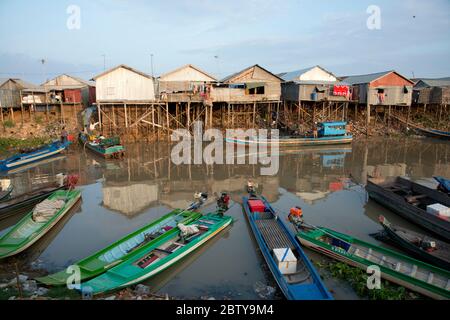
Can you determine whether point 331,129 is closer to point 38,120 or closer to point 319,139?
point 319,139

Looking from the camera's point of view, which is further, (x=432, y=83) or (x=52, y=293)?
(x=432, y=83)

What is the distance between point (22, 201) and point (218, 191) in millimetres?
7865

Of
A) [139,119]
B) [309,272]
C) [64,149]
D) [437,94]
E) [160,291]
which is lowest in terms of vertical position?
[160,291]

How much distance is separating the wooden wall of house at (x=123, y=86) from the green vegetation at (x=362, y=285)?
65.4 feet

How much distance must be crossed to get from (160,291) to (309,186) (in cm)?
1006

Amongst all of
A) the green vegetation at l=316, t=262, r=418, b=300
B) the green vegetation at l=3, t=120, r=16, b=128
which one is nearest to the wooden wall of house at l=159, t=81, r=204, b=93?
the green vegetation at l=3, t=120, r=16, b=128

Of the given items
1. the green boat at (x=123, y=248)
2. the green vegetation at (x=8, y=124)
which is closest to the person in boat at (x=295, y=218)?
the green boat at (x=123, y=248)

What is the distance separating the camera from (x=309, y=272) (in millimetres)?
7305

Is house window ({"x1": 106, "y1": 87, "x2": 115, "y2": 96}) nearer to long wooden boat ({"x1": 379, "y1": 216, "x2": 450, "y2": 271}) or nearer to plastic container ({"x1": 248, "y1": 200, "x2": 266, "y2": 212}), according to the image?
plastic container ({"x1": 248, "y1": 200, "x2": 266, "y2": 212})

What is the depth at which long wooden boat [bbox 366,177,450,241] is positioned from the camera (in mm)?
9906

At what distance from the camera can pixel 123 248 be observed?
8.66m

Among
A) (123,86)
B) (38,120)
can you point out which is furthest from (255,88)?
(38,120)

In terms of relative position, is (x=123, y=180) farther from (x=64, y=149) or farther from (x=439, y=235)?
(x=439, y=235)
